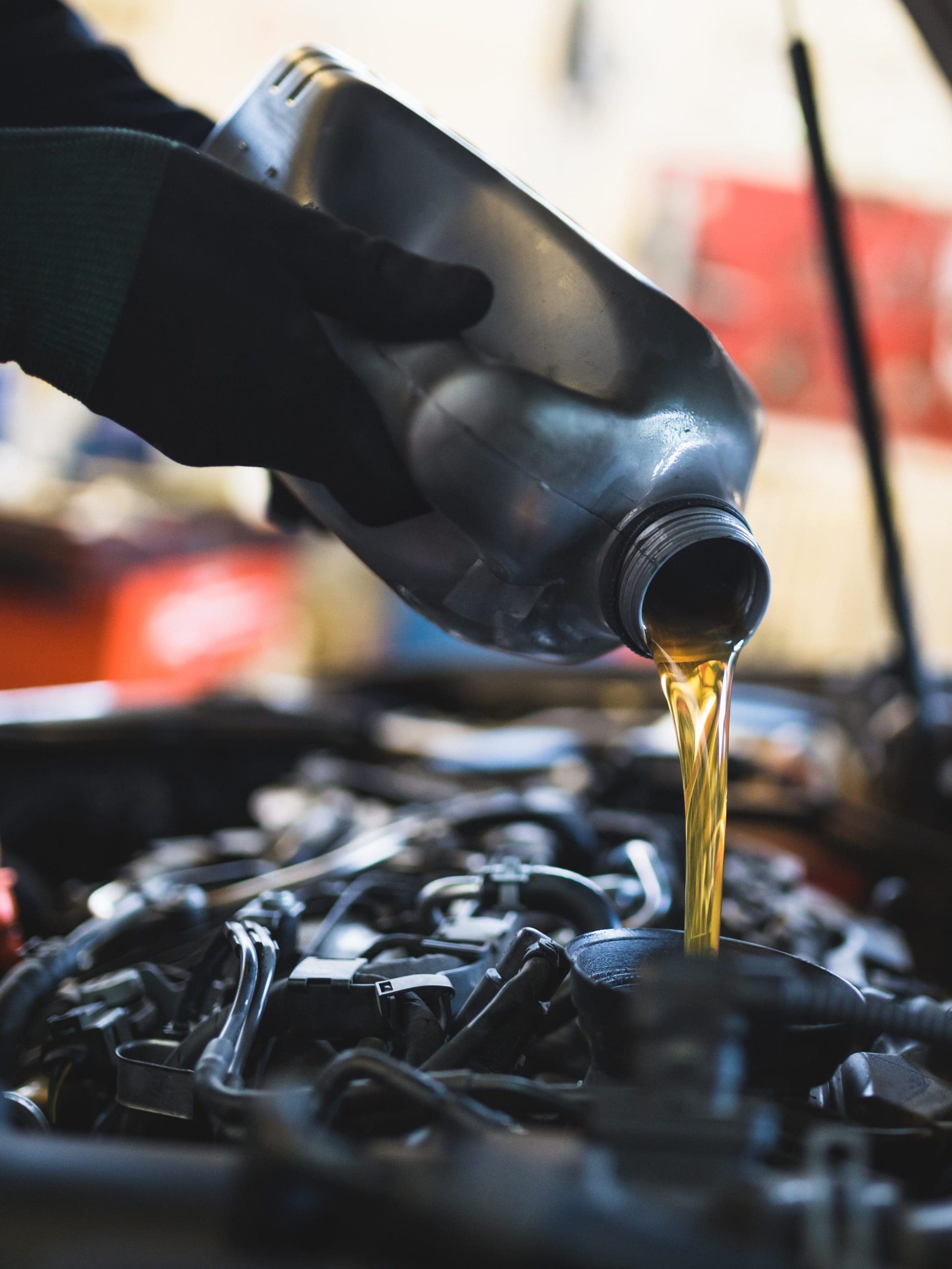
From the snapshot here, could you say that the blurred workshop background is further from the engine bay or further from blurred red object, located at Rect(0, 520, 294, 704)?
the engine bay

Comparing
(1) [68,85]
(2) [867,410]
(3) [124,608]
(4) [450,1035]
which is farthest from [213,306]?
(3) [124,608]

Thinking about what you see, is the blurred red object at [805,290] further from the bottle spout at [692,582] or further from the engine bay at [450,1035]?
the bottle spout at [692,582]

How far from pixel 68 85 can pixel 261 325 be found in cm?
39

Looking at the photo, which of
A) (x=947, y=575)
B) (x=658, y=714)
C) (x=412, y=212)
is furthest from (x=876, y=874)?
(x=947, y=575)

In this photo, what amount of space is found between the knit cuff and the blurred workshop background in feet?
10.1

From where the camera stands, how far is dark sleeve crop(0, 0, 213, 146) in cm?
90

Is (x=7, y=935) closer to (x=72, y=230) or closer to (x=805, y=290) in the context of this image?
(x=72, y=230)

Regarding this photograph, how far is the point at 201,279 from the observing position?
702mm

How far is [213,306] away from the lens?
0.71 meters

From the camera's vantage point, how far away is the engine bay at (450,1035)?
0.39 meters

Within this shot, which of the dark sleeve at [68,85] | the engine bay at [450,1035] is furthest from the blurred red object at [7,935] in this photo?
the dark sleeve at [68,85]

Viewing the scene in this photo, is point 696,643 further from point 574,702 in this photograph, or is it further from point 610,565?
point 574,702

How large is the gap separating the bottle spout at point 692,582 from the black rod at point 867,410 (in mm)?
726

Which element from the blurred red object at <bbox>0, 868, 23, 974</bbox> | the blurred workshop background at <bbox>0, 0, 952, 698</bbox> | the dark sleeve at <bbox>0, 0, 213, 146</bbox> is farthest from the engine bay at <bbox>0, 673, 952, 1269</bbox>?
the blurred workshop background at <bbox>0, 0, 952, 698</bbox>
